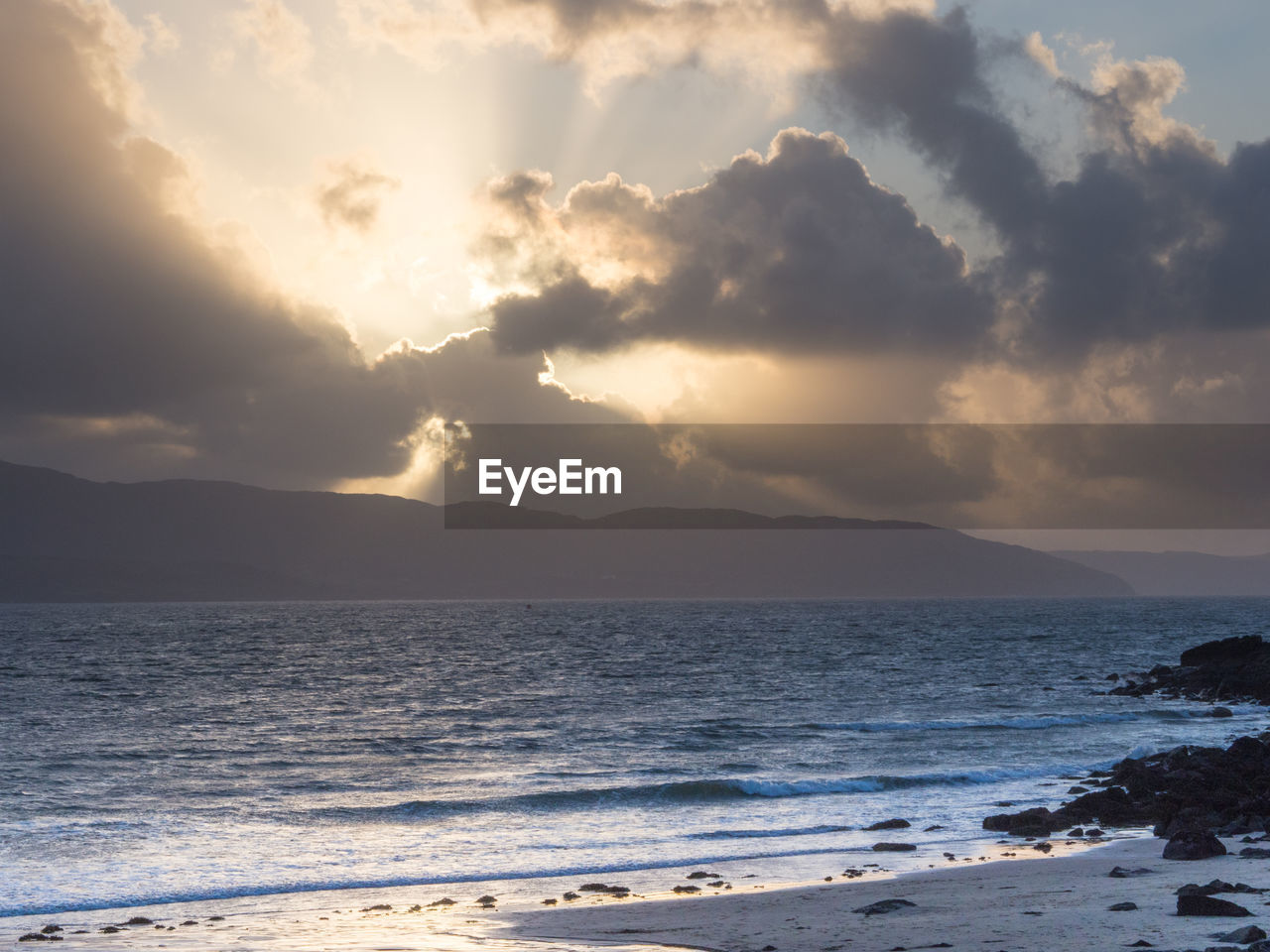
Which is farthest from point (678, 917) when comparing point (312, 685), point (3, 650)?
point (3, 650)

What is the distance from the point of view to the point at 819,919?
14.9 meters

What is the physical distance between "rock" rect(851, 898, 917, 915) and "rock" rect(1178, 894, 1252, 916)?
3.48 metres

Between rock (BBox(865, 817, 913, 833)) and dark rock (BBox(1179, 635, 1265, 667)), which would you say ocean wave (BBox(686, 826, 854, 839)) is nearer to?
rock (BBox(865, 817, 913, 833))

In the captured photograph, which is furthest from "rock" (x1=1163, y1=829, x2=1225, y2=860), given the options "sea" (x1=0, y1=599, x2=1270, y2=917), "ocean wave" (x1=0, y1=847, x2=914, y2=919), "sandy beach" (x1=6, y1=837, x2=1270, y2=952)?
"ocean wave" (x1=0, y1=847, x2=914, y2=919)

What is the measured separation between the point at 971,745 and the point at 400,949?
28818mm

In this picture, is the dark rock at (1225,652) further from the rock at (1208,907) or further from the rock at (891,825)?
the rock at (1208,907)

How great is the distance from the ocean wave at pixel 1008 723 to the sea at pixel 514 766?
0.91ft

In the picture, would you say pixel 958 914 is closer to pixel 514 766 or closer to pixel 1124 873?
pixel 1124 873

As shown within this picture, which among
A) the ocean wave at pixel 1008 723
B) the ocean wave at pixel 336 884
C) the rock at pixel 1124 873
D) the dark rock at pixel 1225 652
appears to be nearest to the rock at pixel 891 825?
the ocean wave at pixel 336 884

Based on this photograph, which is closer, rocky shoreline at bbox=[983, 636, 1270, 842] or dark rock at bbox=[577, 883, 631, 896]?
dark rock at bbox=[577, 883, 631, 896]

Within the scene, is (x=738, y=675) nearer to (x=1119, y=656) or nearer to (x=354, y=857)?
(x=1119, y=656)

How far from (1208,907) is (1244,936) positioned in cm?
157

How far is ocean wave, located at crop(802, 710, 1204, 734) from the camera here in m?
44.3

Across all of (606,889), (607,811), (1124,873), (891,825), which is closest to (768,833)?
(891,825)
